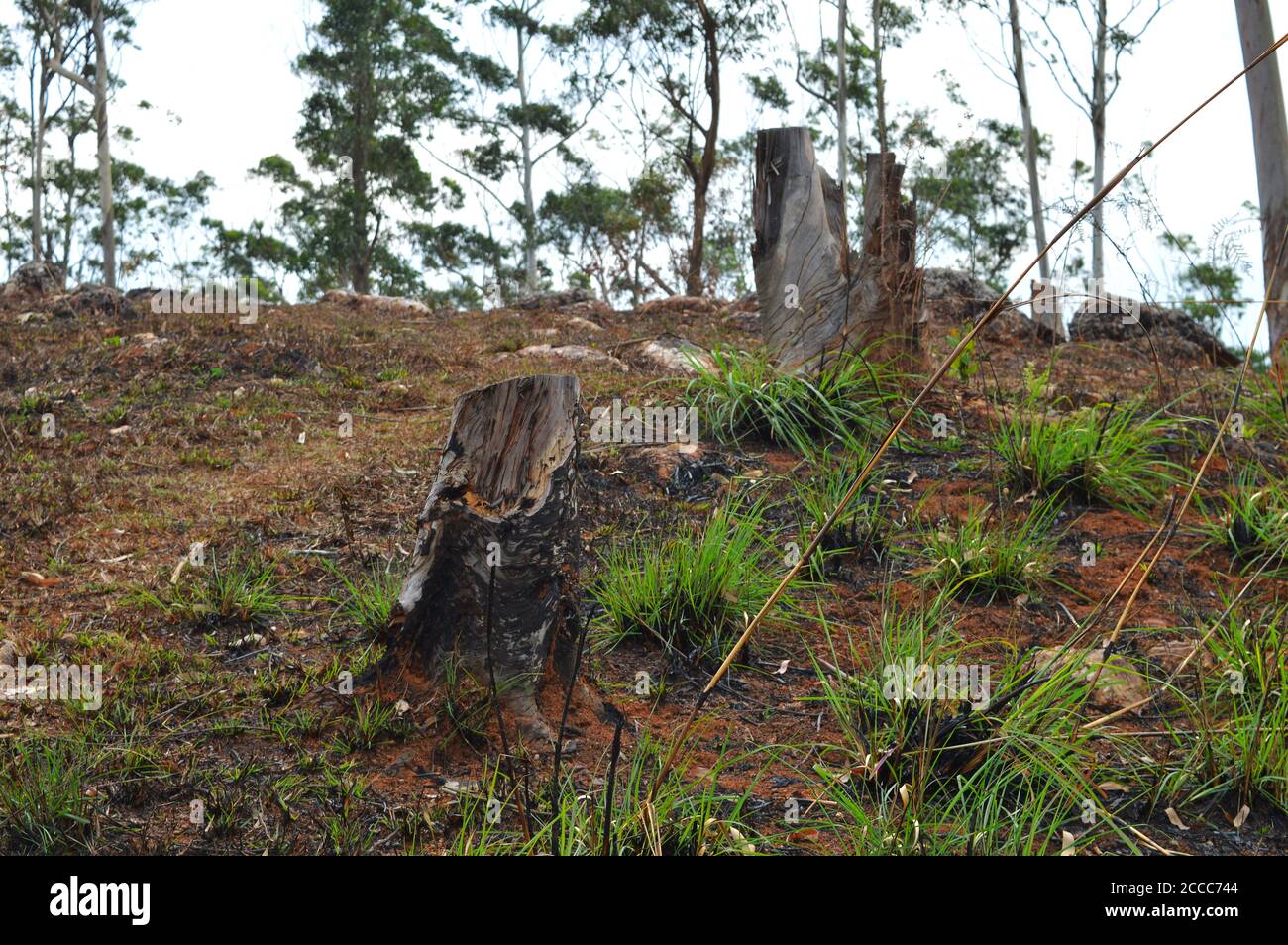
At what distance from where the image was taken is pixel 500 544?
3406mm

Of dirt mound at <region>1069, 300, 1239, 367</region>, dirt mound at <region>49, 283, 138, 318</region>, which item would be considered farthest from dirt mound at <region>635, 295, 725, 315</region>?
dirt mound at <region>49, 283, 138, 318</region>

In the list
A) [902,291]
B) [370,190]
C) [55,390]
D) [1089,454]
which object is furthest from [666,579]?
[370,190]

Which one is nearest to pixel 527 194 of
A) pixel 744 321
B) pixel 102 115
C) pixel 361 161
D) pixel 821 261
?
pixel 361 161

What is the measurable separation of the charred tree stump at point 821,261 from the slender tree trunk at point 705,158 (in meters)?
12.2

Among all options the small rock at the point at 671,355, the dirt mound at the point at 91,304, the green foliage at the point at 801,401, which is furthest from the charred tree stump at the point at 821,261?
the dirt mound at the point at 91,304

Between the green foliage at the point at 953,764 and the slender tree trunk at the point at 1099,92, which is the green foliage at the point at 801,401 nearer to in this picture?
the green foliage at the point at 953,764

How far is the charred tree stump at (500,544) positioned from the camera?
3.43 meters

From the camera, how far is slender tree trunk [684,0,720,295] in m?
19.3

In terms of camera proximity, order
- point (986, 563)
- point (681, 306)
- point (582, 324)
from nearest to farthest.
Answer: point (986, 563)
point (582, 324)
point (681, 306)

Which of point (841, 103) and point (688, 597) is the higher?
point (841, 103)

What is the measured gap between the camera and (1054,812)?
2990 millimetres

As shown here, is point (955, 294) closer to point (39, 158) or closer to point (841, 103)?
point (841, 103)

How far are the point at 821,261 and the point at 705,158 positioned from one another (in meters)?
13.2

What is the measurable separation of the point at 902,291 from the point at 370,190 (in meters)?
23.5
